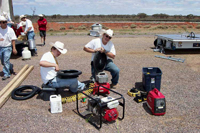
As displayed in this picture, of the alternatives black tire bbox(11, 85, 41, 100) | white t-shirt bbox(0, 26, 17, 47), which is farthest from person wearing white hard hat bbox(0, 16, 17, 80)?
black tire bbox(11, 85, 41, 100)

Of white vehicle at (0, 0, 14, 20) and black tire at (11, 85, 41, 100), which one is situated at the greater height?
white vehicle at (0, 0, 14, 20)

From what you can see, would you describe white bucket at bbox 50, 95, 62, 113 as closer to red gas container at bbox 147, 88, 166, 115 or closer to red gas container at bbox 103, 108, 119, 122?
red gas container at bbox 103, 108, 119, 122

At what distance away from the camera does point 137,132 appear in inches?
140

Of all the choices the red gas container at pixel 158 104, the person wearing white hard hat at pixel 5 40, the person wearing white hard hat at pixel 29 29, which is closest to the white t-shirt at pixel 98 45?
the red gas container at pixel 158 104

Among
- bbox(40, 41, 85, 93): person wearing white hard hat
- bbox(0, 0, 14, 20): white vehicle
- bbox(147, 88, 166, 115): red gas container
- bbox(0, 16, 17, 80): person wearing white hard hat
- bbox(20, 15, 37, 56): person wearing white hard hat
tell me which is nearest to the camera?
bbox(147, 88, 166, 115): red gas container

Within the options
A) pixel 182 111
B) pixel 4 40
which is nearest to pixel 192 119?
pixel 182 111

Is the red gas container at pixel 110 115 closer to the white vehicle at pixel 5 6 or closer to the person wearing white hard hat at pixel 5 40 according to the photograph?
the person wearing white hard hat at pixel 5 40

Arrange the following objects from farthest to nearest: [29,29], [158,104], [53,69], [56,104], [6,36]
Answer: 1. [29,29]
2. [6,36]
3. [53,69]
4. [56,104]
5. [158,104]

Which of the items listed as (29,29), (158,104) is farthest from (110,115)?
(29,29)

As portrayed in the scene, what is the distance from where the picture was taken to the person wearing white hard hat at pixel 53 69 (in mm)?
4441

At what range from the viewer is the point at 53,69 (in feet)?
15.3

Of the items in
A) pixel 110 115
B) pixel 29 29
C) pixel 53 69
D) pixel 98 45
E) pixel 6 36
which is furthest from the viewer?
pixel 29 29

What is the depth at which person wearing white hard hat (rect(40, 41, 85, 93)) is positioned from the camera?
4441 millimetres

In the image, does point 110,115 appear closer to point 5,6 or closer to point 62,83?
point 62,83
